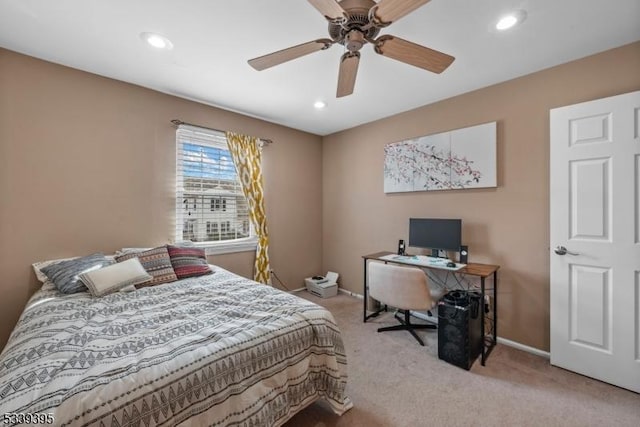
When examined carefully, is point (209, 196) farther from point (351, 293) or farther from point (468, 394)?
point (468, 394)

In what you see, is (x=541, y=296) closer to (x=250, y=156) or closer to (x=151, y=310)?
(x=151, y=310)

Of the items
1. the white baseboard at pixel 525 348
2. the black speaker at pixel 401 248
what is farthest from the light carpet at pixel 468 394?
the black speaker at pixel 401 248

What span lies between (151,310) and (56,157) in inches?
69.0

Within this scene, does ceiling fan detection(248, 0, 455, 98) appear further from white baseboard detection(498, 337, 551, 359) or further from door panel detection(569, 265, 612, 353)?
white baseboard detection(498, 337, 551, 359)

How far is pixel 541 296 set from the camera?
2.38 meters

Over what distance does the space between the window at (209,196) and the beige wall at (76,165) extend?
0.13 m

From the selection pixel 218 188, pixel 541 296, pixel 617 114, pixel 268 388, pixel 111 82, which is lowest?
pixel 268 388

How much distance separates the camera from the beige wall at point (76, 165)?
2113 millimetres

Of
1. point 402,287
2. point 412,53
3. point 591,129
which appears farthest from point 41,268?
point 591,129

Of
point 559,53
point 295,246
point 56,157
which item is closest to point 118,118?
point 56,157

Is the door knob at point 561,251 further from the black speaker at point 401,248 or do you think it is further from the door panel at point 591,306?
the black speaker at point 401,248

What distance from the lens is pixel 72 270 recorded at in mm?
2041

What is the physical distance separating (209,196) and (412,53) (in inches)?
104

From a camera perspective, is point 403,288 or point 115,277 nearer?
point 115,277
